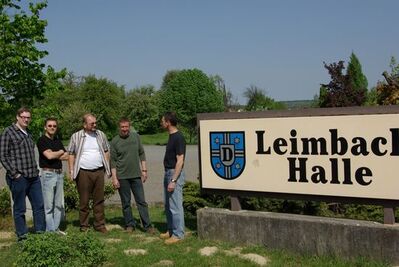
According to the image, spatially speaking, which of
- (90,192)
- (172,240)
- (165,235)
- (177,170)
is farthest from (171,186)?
(90,192)

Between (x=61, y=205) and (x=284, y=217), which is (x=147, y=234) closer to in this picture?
(x=61, y=205)

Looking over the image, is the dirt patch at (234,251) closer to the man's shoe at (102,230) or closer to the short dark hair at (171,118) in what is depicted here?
the short dark hair at (171,118)

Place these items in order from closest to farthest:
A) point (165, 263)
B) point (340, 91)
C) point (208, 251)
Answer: point (165, 263) → point (208, 251) → point (340, 91)

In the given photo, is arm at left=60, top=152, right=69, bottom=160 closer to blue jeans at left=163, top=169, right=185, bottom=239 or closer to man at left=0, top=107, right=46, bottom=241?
man at left=0, top=107, right=46, bottom=241

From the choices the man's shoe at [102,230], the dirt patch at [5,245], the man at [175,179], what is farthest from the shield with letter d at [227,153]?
the dirt patch at [5,245]

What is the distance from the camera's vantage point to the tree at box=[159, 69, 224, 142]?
66.8 meters

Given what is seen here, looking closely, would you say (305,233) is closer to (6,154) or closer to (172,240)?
(172,240)

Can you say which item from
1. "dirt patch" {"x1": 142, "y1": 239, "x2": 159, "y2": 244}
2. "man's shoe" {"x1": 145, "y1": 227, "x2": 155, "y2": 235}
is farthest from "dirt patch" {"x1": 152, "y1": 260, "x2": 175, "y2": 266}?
"man's shoe" {"x1": 145, "y1": 227, "x2": 155, "y2": 235}

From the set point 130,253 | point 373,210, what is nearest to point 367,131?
point 373,210

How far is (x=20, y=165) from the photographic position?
7.20m

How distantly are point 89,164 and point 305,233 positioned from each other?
3.49 metres

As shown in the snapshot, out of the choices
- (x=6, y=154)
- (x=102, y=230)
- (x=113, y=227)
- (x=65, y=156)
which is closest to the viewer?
(x=6, y=154)

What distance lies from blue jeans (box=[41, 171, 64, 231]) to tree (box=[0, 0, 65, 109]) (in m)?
3.39

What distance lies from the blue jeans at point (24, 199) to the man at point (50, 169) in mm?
161
